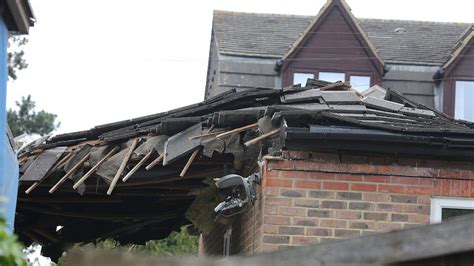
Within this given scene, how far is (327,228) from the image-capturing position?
29.9ft

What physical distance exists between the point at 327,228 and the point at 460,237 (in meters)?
4.93

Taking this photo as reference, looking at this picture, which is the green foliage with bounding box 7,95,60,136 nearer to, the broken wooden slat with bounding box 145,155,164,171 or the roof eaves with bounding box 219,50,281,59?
the roof eaves with bounding box 219,50,281,59

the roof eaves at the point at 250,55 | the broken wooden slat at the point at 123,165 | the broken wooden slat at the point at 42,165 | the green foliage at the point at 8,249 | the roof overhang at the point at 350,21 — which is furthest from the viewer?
the roof eaves at the point at 250,55

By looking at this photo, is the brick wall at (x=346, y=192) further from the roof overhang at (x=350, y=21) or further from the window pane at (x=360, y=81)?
the window pane at (x=360, y=81)

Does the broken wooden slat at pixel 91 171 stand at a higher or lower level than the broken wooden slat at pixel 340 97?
lower

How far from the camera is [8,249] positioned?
4.32m

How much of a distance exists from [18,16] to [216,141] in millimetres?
2232

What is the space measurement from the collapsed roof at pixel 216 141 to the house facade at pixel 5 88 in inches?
29.3

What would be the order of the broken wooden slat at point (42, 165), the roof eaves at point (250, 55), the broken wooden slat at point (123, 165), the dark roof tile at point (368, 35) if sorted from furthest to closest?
the dark roof tile at point (368, 35)
the roof eaves at point (250, 55)
the broken wooden slat at point (42, 165)
the broken wooden slat at point (123, 165)

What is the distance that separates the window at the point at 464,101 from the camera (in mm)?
22328

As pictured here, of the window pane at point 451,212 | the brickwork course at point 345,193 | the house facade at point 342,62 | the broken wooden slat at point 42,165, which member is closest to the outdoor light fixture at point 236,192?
the brickwork course at point 345,193

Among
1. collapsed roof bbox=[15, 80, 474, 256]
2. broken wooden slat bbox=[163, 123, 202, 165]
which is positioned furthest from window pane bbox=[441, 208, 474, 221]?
broken wooden slat bbox=[163, 123, 202, 165]

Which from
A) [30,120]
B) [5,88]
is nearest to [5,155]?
[5,88]

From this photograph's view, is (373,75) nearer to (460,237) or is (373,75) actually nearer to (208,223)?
(208,223)
